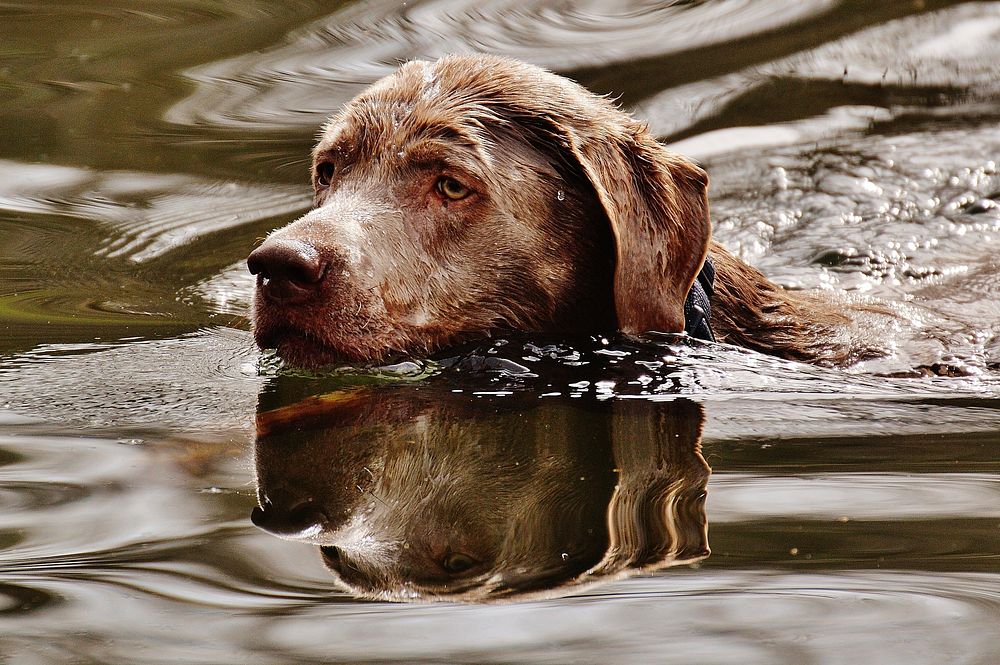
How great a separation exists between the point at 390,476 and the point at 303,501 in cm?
33

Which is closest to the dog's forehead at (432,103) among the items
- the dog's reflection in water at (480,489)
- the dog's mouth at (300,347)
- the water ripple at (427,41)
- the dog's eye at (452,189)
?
the dog's eye at (452,189)

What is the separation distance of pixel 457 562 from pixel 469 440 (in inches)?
43.8

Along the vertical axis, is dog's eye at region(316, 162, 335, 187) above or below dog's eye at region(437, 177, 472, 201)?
Answer: above

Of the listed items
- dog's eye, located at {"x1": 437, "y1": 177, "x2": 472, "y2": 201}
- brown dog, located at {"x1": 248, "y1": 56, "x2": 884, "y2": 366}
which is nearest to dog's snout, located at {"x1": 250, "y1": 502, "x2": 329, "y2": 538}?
brown dog, located at {"x1": 248, "y1": 56, "x2": 884, "y2": 366}

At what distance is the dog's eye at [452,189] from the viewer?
5.18m

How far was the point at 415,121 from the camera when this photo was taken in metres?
5.25

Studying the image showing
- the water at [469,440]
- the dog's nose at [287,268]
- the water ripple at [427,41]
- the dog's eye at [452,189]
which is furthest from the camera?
the water ripple at [427,41]

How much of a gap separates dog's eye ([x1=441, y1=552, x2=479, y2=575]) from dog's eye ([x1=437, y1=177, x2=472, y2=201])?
2321mm

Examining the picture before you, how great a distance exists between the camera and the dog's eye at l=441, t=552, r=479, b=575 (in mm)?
3012

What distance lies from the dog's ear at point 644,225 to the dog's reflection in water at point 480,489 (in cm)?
65

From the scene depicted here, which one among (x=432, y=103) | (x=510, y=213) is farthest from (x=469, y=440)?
(x=432, y=103)

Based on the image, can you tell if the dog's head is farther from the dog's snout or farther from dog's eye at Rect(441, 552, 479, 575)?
dog's eye at Rect(441, 552, 479, 575)

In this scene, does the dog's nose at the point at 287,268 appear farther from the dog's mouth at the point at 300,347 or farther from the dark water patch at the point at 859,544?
the dark water patch at the point at 859,544

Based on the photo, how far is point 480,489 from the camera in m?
3.61
